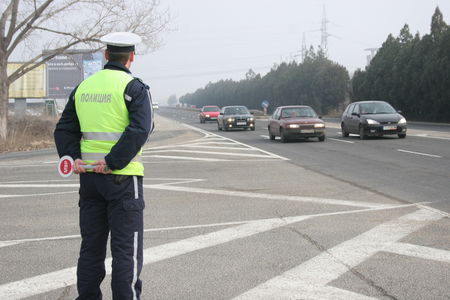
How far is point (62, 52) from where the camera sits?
26938mm

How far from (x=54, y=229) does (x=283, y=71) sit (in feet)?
291

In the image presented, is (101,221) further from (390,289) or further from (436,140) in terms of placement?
(436,140)

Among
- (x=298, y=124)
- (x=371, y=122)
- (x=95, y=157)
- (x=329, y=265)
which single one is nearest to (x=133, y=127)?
(x=95, y=157)

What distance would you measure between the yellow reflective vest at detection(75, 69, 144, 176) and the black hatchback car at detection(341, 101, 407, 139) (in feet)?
68.2

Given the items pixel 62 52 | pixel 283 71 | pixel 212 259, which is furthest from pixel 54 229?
pixel 283 71

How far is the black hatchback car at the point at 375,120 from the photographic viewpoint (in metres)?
23.7

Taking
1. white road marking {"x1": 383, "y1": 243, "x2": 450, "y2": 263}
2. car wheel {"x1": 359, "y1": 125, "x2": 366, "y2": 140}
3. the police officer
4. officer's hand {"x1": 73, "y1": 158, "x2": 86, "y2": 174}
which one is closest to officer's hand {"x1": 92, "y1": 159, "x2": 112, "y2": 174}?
the police officer

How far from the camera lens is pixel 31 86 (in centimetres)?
5253

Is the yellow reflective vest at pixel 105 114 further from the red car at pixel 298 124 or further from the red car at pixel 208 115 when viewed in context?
the red car at pixel 208 115

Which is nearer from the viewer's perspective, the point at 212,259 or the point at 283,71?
the point at 212,259

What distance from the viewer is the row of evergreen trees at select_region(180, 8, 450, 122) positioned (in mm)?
41250

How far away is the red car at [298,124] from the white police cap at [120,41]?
2004cm

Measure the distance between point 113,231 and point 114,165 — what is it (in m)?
0.41

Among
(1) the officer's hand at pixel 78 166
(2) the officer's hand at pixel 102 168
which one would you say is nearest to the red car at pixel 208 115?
(1) the officer's hand at pixel 78 166
